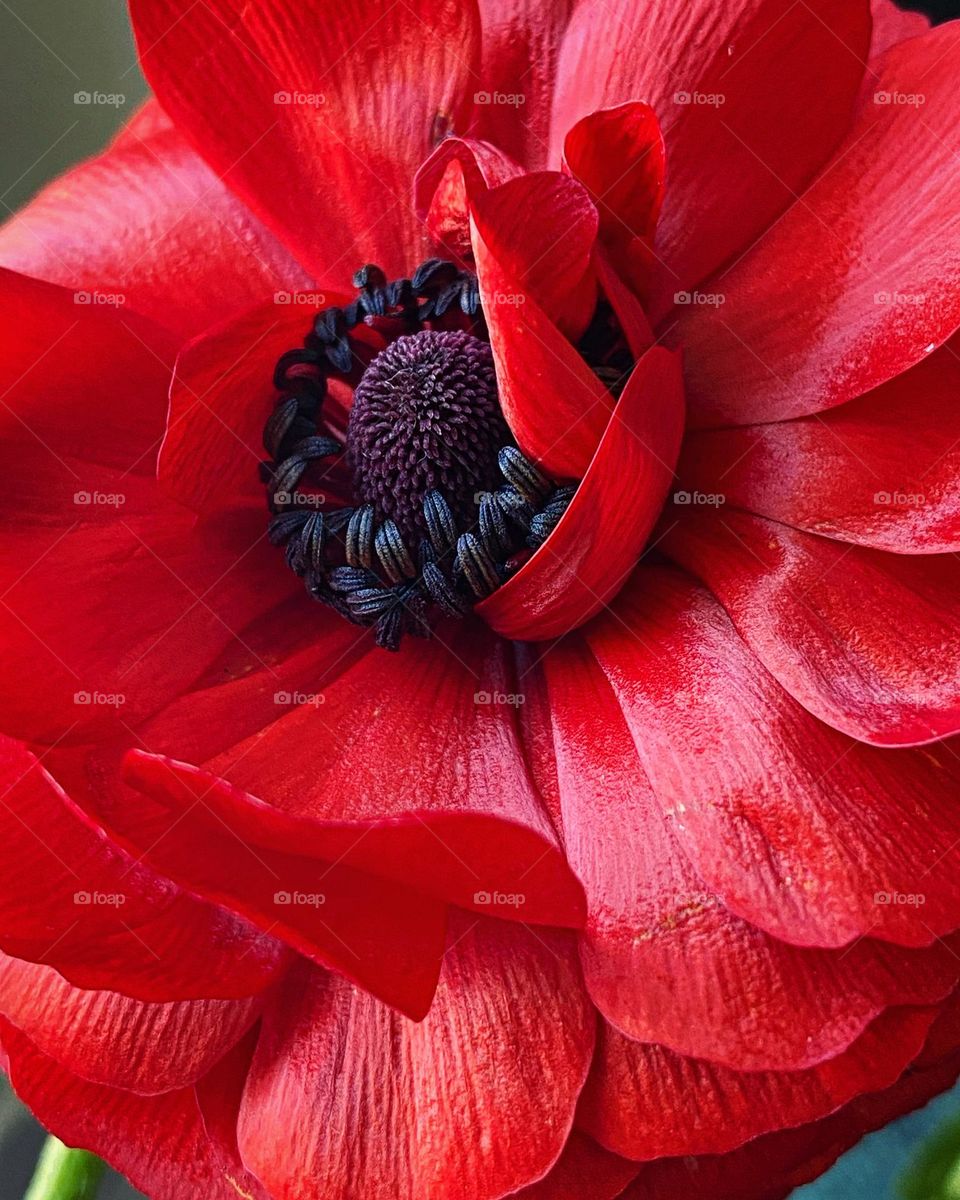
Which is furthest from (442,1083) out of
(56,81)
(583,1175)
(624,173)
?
(56,81)

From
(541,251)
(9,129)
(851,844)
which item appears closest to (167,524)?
(541,251)

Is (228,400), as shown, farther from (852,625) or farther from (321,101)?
(852,625)

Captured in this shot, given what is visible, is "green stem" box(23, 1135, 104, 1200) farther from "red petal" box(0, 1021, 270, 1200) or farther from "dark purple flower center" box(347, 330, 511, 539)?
"dark purple flower center" box(347, 330, 511, 539)

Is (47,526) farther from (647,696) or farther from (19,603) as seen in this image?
(647,696)

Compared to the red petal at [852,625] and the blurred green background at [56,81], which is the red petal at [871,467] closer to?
the red petal at [852,625]

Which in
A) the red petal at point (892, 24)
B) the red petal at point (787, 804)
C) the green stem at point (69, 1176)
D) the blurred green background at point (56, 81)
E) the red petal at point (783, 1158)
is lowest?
the red petal at point (783, 1158)

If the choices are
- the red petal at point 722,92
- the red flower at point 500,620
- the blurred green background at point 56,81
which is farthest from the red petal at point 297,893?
the blurred green background at point 56,81
